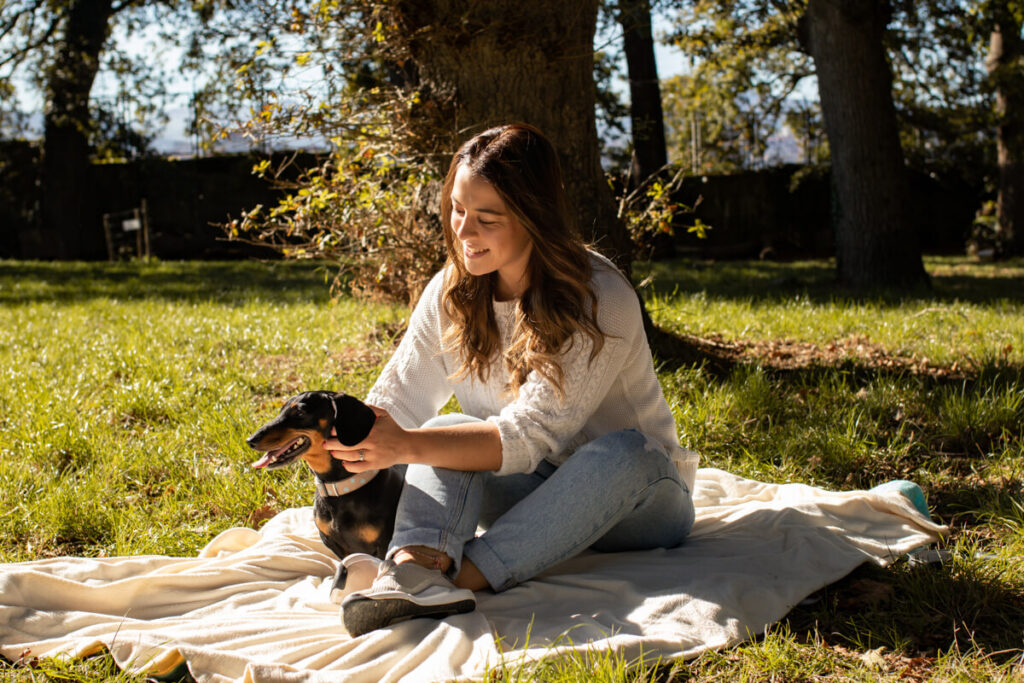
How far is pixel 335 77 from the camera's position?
4840 mm

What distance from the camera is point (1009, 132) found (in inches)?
537

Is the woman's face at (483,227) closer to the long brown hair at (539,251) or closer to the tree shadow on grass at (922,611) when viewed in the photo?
the long brown hair at (539,251)

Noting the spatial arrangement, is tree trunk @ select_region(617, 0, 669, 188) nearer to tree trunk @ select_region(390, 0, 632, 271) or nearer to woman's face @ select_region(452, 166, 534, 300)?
tree trunk @ select_region(390, 0, 632, 271)

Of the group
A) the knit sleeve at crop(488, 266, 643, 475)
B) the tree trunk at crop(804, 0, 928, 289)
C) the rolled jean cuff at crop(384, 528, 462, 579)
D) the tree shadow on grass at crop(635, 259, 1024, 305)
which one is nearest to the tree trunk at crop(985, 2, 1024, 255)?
the tree shadow on grass at crop(635, 259, 1024, 305)

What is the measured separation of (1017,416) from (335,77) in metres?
3.81

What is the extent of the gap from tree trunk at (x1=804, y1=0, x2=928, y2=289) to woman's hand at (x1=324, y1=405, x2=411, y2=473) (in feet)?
23.1

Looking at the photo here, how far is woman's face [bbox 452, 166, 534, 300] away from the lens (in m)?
2.52

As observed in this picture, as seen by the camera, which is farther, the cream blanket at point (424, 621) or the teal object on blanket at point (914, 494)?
the teal object on blanket at point (914, 494)

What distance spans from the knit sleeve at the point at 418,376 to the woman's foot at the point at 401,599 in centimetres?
61

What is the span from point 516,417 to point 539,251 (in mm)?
504

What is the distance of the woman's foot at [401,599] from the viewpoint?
2205mm

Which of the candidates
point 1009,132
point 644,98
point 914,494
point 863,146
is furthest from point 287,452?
point 1009,132

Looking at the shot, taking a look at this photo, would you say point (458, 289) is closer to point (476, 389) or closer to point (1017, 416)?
point (476, 389)

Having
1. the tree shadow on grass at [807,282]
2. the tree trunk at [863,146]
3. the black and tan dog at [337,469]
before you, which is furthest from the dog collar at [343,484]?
the tree trunk at [863,146]
